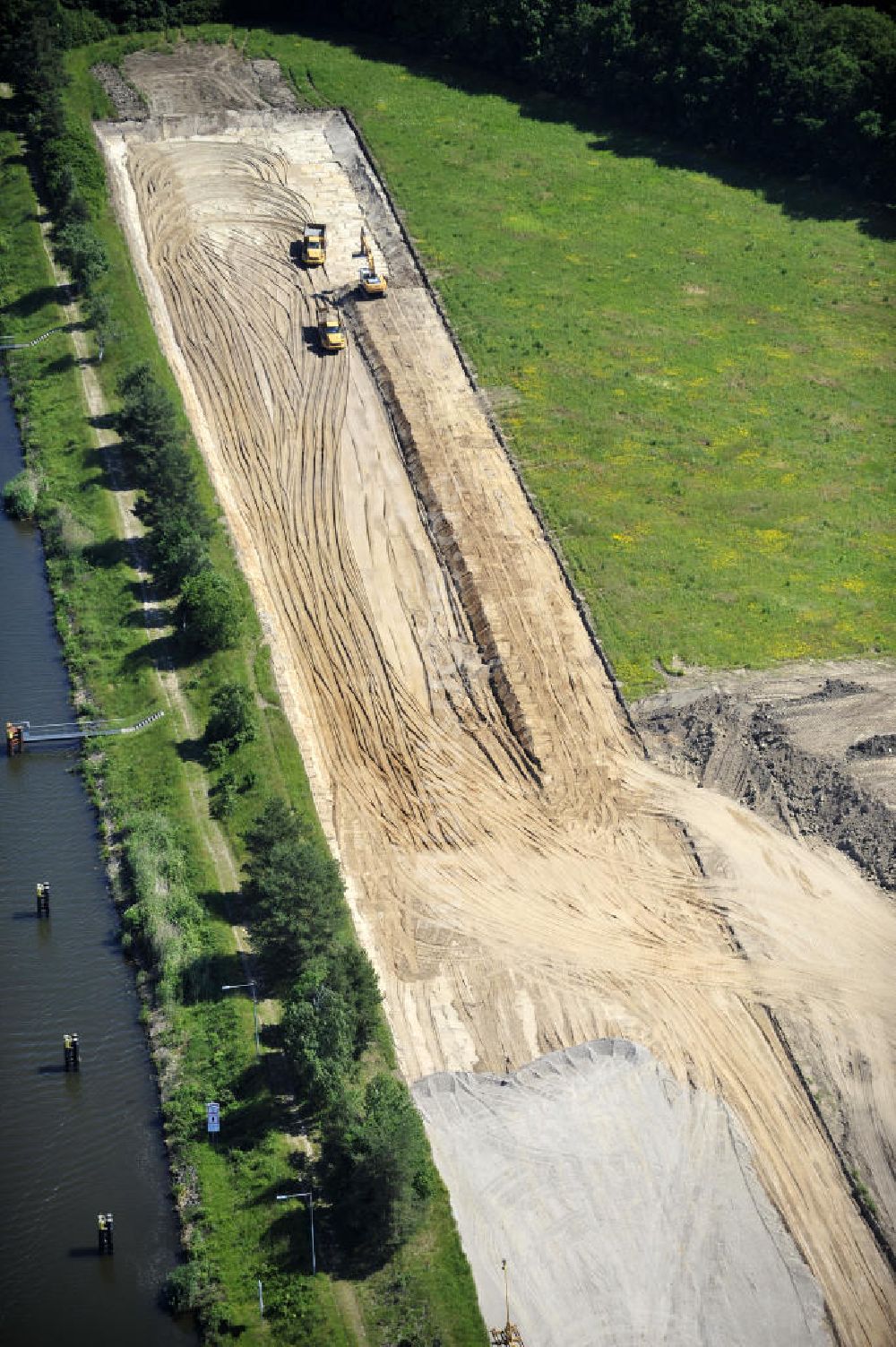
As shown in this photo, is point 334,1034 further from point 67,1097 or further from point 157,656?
point 157,656

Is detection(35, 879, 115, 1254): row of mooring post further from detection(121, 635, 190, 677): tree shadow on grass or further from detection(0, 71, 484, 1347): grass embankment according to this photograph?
Answer: detection(121, 635, 190, 677): tree shadow on grass

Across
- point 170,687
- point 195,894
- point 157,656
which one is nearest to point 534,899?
point 195,894

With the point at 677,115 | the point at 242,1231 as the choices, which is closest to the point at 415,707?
the point at 242,1231

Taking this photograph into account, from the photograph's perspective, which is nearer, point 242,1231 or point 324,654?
point 242,1231

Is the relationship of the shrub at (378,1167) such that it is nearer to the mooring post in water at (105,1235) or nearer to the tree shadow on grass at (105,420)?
the mooring post in water at (105,1235)

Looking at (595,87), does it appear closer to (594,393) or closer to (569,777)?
(594,393)
